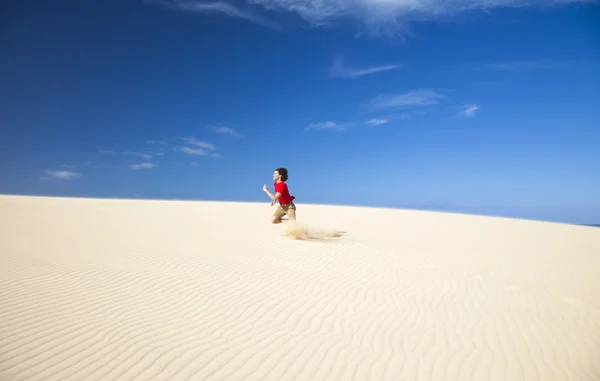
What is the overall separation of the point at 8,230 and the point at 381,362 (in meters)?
12.4

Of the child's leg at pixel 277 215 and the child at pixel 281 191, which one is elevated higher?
the child at pixel 281 191

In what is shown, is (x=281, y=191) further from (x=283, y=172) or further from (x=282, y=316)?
(x=282, y=316)

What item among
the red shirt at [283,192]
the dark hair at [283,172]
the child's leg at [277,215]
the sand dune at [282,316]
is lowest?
the sand dune at [282,316]

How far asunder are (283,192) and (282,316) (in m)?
6.15

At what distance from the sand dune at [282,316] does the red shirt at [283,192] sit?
2196 mm

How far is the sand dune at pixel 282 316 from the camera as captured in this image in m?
3.50

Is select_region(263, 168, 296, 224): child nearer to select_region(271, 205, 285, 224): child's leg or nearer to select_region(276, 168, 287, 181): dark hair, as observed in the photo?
select_region(276, 168, 287, 181): dark hair

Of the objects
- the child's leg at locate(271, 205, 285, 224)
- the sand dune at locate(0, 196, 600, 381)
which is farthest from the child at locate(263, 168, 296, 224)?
the sand dune at locate(0, 196, 600, 381)

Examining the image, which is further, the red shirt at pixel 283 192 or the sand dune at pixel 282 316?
the red shirt at pixel 283 192

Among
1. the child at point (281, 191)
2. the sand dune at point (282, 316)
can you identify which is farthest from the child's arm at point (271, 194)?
the sand dune at point (282, 316)

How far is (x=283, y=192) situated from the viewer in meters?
10.7

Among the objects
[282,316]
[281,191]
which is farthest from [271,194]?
[282,316]

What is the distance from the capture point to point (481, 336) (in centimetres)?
439

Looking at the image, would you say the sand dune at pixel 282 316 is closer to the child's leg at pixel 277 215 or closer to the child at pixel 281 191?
the child at pixel 281 191
